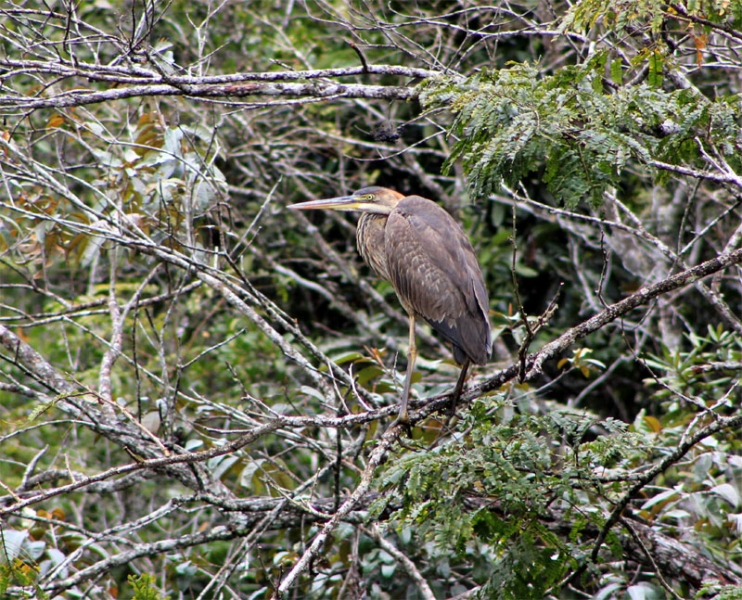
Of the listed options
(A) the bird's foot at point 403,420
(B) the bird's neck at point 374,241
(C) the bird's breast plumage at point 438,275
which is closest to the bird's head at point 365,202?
(B) the bird's neck at point 374,241

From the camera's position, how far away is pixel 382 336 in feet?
18.2

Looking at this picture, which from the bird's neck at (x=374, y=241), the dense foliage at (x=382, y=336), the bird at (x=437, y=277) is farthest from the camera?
the bird's neck at (x=374, y=241)

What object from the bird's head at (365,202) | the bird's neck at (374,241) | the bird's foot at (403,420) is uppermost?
the bird's head at (365,202)

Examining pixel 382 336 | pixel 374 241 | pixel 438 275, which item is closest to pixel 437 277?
pixel 438 275

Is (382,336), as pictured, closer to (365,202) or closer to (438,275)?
(365,202)

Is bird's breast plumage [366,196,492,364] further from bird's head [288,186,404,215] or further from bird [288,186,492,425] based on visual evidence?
bird's head [288,186,404,215]

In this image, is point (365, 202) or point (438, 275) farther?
point (365, 202)

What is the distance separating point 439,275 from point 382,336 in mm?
1546

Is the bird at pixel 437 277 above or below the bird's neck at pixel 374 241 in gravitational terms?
above

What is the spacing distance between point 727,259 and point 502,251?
3292 millimetres

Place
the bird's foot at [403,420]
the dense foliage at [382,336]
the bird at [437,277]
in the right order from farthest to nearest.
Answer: the bird at [437,277] → the bird's foot at [403,420] → the dense foliage at [382,336]

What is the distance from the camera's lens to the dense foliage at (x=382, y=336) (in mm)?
2805

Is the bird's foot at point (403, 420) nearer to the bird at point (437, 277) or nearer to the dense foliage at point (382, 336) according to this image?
the dense foliage at point (382, 336)

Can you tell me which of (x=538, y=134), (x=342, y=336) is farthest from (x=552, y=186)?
(x=342, y=336)
